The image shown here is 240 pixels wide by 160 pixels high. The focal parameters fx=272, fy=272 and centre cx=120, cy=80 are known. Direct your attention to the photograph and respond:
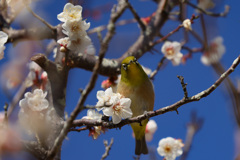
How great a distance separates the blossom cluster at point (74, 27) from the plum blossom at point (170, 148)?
164cm

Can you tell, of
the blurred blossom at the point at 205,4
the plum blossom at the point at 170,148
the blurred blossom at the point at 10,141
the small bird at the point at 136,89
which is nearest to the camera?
the blurred blossom at the point at 10,141

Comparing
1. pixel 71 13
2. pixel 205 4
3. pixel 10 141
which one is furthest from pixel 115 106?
pixel 205 4

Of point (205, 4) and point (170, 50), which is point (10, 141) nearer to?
point (170, 50)

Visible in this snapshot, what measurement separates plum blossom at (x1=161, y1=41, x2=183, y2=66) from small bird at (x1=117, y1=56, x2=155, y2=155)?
34.8 inches

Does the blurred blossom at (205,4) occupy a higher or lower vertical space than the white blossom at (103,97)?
higher

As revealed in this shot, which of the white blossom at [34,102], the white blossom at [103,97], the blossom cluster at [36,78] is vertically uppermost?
the blossom cluster at [36,78]

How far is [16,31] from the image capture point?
3.30 m

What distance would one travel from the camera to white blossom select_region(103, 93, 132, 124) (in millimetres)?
2029

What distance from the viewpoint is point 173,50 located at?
3766mm

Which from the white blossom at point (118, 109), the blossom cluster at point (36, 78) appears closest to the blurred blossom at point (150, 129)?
the blossom cluster at point (36, 78)

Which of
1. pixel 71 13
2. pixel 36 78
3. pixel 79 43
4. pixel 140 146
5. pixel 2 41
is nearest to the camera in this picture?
pixel 2 41

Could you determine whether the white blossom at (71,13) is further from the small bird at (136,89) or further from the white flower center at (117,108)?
the small bird at (136,89)

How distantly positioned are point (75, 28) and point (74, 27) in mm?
12

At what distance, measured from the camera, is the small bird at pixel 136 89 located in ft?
9.25
